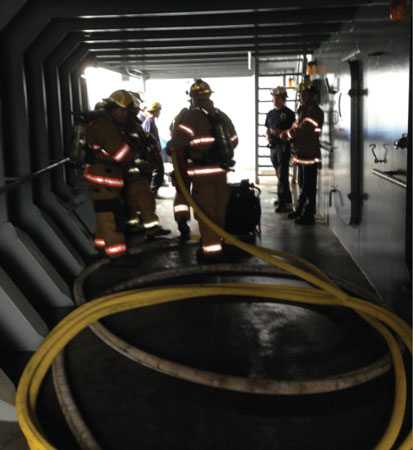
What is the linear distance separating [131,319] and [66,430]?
1544 mm

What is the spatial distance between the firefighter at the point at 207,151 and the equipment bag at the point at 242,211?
2.65 ft

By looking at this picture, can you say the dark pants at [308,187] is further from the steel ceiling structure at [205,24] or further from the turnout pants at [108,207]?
the turnout pants at [108,207]

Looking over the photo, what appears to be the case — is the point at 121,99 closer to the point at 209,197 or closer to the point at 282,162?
the point at 209,197

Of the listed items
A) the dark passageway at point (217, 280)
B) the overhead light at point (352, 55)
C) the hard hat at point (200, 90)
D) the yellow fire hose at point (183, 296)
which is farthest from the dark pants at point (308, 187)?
the yellow fire hose at point (183, 296)

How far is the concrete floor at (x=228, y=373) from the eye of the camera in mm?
2787

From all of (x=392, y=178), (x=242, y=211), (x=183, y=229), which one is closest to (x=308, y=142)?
(x=242, y=211)

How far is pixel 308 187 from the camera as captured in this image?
25.6 feet

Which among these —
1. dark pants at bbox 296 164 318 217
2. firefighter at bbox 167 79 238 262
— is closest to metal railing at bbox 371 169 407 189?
firefighter at bbox 167 79 238 262

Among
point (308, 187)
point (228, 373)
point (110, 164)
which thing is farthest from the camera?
point (308, 187)

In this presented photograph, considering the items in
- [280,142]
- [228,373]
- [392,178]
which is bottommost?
[228,373]

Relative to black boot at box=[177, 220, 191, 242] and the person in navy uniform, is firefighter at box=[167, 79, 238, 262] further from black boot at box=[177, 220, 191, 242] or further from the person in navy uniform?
the person in navy uniform

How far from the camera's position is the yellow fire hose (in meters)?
2.68

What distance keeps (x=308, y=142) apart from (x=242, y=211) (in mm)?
1612

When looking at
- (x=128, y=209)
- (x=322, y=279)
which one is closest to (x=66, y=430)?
(x=322, y=279)
